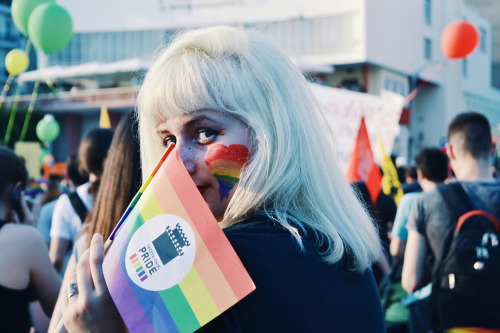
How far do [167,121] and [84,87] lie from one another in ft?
125

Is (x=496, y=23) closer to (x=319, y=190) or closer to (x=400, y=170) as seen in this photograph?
(x=400, y=170)

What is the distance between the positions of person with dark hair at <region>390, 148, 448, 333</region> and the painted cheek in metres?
2.17

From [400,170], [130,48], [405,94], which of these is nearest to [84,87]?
[130,48]

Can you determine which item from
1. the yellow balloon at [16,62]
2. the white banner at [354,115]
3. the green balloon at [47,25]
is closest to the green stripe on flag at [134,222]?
the green balloon at [47,25]

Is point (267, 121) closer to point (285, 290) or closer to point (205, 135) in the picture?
point (205, 135)

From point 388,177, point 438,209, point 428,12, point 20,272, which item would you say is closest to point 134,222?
point 20,272

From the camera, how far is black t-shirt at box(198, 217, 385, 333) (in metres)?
1.09

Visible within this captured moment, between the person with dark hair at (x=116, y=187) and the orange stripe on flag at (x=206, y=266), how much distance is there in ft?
4.62

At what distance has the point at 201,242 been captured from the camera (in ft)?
3.51

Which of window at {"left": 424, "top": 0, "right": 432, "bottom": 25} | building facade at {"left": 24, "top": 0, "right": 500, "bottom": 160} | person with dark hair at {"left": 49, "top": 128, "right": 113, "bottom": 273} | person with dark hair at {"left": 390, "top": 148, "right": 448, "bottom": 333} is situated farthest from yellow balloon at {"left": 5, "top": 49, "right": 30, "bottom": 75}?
window at {"left": 424, "top": 0, "right": 432, "bottom": 25}

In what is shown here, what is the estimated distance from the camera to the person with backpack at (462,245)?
2.87m

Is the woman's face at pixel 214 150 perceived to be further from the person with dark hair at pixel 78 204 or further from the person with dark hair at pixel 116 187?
the person with dark hair at pixel 78 204

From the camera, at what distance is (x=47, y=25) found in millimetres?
6051

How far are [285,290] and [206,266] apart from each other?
16cm
